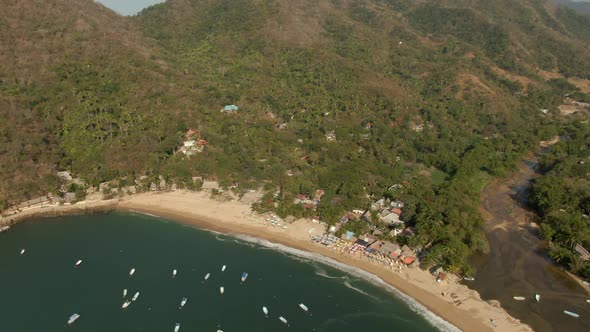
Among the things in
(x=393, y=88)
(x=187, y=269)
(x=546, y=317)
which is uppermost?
(x=393, y=88)

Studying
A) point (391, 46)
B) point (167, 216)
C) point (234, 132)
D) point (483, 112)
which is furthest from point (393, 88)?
point (167, 216)

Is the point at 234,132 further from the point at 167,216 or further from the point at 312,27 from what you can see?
the point at 312,27

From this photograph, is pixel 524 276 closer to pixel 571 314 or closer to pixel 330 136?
pixel 571 314

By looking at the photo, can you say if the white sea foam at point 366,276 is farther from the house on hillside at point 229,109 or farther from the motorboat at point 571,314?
the house on hillside at point 229,109

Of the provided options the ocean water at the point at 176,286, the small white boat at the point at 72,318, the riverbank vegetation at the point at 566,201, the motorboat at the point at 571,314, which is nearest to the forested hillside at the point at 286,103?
the riverbank vegetation at the point at 566,201

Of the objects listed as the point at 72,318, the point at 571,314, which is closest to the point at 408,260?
the point at 571,314

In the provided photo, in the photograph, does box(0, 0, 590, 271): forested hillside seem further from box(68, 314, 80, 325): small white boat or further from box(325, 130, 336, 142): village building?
box(68, 314, 80, 325): small white boat
